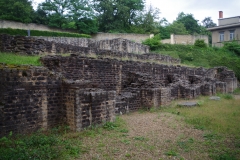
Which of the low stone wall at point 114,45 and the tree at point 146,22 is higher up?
the tree at point 146,22

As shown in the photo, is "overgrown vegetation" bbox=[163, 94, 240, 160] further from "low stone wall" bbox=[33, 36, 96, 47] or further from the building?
the building

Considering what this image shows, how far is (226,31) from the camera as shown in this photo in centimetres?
3847

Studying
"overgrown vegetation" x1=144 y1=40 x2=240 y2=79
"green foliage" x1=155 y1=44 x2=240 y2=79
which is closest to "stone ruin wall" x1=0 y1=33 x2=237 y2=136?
"overgrown vegetation" x1=144 y1=40 x2=240 y2=79

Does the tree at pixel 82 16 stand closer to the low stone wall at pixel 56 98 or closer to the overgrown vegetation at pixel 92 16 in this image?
the overgrown vegetation at pixel 92 16

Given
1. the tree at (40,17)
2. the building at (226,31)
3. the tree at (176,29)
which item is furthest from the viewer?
the tree at (176,29)

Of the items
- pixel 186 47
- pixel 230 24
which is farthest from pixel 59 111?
pixel 230 24

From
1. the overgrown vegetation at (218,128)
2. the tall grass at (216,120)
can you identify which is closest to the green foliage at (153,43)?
the overgrown vegetation at (218,128)

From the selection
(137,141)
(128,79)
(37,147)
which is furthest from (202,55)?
(37,147)

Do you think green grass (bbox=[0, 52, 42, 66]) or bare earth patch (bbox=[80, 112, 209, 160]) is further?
green grass (bbox=[0, 52, 42, 66])

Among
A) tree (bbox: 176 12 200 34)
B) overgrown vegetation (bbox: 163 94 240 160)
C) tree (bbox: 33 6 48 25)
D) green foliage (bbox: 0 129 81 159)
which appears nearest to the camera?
green foliage (bbox: 0 129 81 159)

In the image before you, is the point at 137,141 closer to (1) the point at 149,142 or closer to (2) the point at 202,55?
(1) the point at 149,142

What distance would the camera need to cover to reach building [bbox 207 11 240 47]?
37.2m

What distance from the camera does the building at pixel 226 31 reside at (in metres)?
37.2

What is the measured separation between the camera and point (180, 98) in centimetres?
1537
